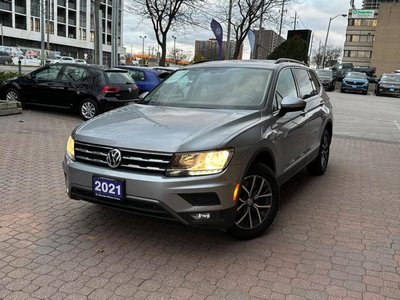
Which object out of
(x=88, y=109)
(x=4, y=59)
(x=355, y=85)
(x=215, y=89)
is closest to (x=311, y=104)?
(x=215, y=89)

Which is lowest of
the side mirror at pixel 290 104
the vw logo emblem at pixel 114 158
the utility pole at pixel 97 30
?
the vw logo emblem at pixel 114 158

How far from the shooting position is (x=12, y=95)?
12.8 metres

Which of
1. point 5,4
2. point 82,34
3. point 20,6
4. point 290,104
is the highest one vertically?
point 20,6

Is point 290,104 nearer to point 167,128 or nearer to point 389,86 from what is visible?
point 167,128

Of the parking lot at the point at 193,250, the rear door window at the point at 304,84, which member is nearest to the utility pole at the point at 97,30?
the parking lot at the point at 193,250

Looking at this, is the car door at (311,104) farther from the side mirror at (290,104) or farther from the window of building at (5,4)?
the window of building at (5,4)

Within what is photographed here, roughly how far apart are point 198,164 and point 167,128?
550 millimetres

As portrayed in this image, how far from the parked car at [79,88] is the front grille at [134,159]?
7681 millimetres

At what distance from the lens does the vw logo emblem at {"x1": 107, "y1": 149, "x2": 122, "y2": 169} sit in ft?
12.3

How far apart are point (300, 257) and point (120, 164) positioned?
1847 millimetres

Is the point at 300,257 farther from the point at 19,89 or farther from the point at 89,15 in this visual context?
the point at 89,15

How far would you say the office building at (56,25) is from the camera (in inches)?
2734

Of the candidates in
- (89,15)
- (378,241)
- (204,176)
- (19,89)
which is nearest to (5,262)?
(204,176)

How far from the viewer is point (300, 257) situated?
12.9ft
